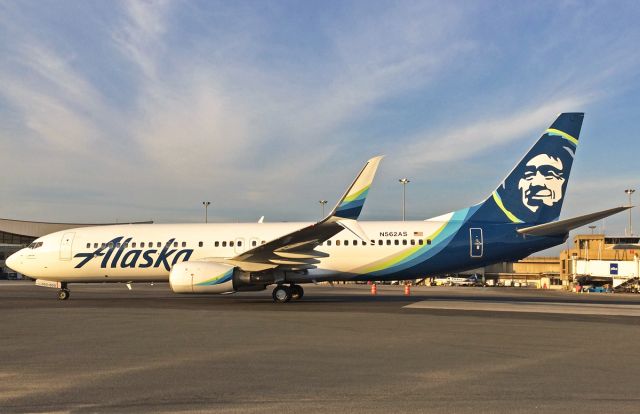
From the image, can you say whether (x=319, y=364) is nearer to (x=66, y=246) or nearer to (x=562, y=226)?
(x=562, y=226)

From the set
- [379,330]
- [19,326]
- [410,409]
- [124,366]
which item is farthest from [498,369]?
[19,326]

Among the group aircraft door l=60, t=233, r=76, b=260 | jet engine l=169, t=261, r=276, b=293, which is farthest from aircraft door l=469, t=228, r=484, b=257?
aircraft door l=60, t=233, r=76, b=260

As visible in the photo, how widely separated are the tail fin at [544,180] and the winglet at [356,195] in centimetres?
634

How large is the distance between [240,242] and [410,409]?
648 inches

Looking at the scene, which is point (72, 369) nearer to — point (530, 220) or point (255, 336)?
point (255, 336)

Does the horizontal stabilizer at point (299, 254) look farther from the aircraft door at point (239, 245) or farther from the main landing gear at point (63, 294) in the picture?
the main landing gear at point (63, 294)

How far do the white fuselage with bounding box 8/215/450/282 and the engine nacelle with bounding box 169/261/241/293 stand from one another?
107 inches

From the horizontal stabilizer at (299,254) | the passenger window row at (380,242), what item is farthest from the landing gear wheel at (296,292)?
the passenger window row at (380,242)

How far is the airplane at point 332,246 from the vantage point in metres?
18.9

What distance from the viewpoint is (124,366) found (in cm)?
748

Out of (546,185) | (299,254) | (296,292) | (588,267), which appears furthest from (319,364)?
(588,267)

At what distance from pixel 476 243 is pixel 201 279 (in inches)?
410

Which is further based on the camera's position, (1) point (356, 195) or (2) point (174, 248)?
(2) point (174, 248)

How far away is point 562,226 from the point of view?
1875cm
